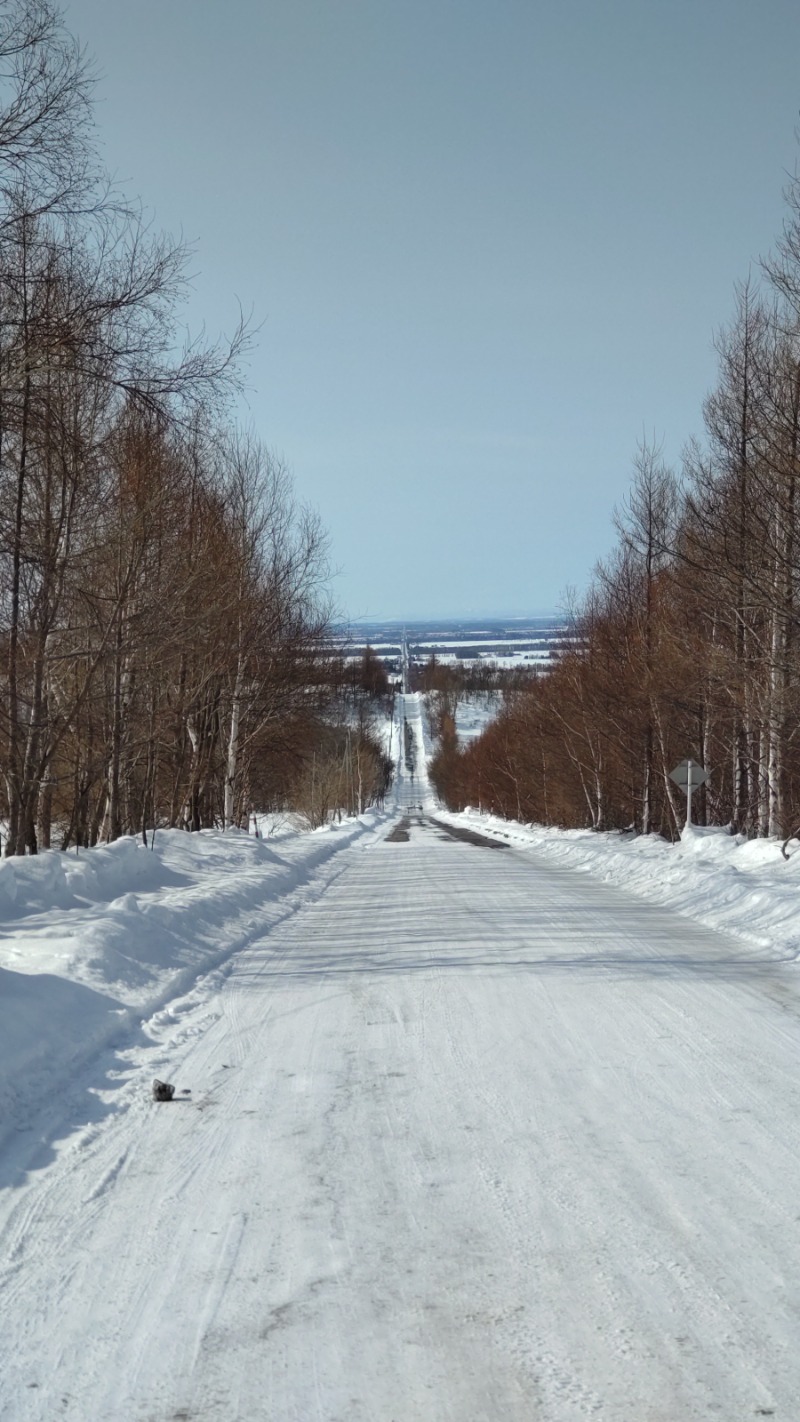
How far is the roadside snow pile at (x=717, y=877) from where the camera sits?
12.3 metres

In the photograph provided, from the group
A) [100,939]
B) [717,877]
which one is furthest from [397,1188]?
[717,877]

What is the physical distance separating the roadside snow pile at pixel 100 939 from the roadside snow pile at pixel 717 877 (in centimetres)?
541

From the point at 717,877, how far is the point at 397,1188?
13157 millimetres

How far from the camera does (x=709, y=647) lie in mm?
23172

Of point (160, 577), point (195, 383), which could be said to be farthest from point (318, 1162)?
point (160, 577)

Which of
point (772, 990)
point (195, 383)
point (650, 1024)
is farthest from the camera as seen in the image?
point (195, 383)

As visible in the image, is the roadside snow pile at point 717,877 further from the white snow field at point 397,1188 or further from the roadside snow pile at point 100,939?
the roadside snow pile at point 100,939

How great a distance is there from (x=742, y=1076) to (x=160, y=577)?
14879 mm

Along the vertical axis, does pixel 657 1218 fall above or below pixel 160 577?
below

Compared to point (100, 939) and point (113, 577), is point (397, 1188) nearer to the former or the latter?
point (100, 939)

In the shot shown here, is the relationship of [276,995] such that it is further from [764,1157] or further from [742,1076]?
[764,1157]

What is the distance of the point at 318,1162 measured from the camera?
4723 millimetres

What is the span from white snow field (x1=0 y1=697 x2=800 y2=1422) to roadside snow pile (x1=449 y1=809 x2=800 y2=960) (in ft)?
8.65

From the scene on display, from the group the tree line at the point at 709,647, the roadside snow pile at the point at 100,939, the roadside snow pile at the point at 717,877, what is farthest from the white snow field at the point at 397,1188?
the tree line at the point at 709,647
